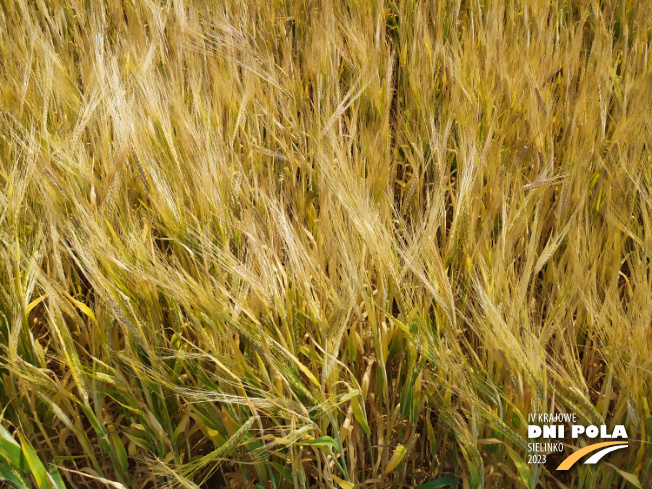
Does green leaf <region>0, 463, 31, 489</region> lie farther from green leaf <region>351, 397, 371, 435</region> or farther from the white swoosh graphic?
the white swoosh graphic

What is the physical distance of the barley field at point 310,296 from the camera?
626mm

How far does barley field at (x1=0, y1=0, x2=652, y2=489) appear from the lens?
0.63 meters

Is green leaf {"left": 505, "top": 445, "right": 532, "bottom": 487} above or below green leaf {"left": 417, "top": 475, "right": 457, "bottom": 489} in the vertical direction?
above

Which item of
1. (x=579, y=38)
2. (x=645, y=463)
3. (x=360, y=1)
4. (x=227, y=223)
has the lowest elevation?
(x=645, y=463)

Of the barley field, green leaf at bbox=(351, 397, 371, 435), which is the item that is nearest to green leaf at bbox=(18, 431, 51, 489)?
the barley field

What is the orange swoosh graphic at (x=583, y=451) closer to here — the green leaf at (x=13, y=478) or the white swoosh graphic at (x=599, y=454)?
the white swoosh graphic at (x=599, y=454)

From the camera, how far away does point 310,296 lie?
0.63m

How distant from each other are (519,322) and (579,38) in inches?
33.3

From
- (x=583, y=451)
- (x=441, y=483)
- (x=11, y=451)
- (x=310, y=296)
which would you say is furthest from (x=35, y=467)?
(x=583, y=451)

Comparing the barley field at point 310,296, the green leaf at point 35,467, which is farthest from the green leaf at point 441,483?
the green leaf at point 35,467

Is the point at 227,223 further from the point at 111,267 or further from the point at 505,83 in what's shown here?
the point at 505,83

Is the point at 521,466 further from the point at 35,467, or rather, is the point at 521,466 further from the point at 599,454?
the point at 35,467

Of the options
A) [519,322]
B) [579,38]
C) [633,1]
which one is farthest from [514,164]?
[633,1]

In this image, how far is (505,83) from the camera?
107cm
